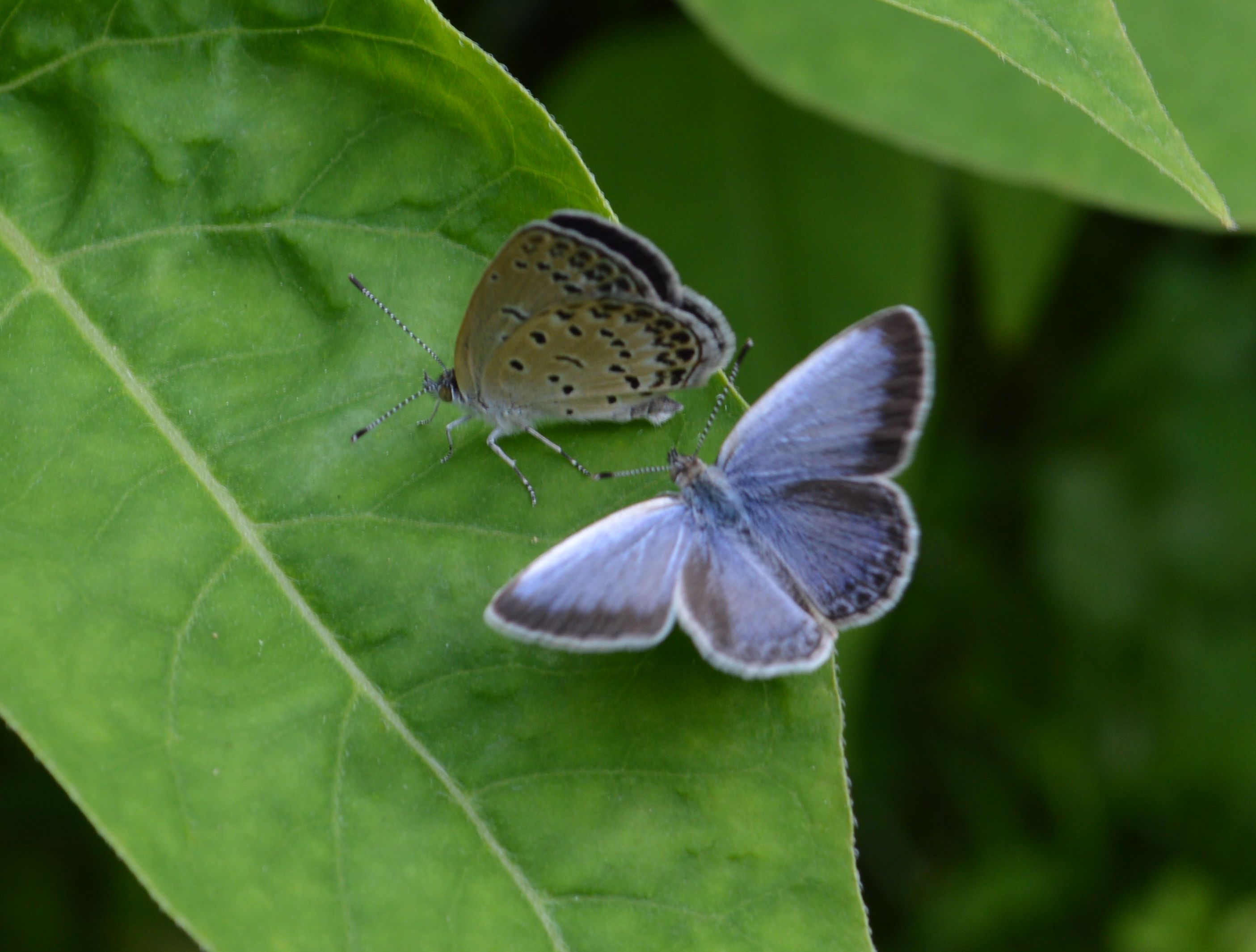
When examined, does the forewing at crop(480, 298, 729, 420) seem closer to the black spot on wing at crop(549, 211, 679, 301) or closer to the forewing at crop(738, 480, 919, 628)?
the black spot on wing at crop(549, 211, 679, 301)

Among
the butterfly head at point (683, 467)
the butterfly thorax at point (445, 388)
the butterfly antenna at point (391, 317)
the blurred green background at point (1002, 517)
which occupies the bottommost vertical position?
the blurred green background at point (1002, 517)

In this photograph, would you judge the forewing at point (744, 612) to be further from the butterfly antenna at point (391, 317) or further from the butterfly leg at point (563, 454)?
the butterfly antenna at point (391, 317)

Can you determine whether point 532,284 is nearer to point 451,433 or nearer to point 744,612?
point 451,433

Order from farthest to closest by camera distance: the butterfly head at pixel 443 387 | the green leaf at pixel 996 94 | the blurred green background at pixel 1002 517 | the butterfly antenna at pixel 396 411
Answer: the blurred green background at pixel 1002 517, the green leaf at pixel 996 94, the butterfly head at pixel 443 387, the butterfly antenna at pixel 396 411

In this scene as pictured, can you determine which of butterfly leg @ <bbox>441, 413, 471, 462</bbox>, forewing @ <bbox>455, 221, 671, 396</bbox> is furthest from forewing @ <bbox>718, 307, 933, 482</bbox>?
butterfly leg @ <bbox>441, 413, 471, 462</bbox>

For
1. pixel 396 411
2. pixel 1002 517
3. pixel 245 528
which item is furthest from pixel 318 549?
pixel 1002 517

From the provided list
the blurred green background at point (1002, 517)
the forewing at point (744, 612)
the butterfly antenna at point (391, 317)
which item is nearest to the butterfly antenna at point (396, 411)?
the butterfly antenna at point (391, 317)

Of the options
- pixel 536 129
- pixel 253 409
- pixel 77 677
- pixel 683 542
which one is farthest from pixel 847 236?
pixel 77 677
